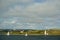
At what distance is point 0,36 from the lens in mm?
69125

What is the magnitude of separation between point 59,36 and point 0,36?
2101 centimetres

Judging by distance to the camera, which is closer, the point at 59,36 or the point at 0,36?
the point at 0,36

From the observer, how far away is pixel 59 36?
265ft
